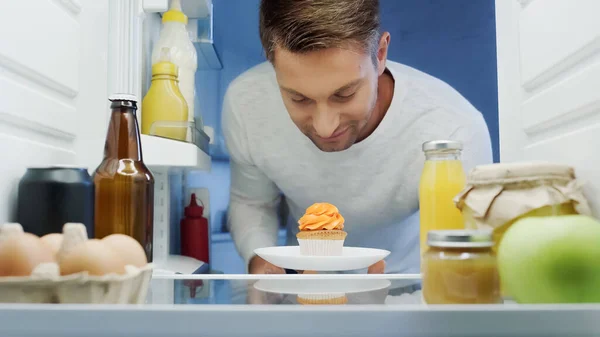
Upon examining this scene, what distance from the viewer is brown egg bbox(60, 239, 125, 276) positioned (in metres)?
0.51

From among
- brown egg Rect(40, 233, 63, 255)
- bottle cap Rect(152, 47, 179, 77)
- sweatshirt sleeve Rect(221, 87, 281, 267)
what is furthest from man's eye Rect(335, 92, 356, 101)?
brown egg Rect(40, 233, 63, 255)

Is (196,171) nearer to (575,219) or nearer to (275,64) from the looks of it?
(275,64)

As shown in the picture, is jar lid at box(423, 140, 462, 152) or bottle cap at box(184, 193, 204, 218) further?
bottle cap at box(184, 193, 204, 218)

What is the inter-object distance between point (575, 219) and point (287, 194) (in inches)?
32.2

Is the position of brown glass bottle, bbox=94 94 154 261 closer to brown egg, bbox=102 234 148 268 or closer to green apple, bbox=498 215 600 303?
brown egg, bbox=102 234 148 268

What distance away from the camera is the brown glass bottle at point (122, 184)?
717 mm

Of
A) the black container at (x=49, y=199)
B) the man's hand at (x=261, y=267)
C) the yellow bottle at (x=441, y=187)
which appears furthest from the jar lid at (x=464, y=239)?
the man's hand at (x=261, y=267)

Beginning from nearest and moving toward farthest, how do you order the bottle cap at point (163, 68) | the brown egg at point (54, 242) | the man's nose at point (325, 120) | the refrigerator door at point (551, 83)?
the brown egg at point (54, 242)
the refrigerator door at point (551, 83)
the bottle cap at point (163, 68)
the man's nose at point (325, 120)

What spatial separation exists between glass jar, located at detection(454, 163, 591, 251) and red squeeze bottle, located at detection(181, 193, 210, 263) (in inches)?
29.1

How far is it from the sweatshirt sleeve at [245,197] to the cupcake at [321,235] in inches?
8.4

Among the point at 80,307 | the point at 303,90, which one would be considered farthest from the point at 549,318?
the point at 303,90

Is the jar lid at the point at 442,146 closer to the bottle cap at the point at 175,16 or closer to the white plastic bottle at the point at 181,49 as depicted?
the white plastic bottle at the point at 181,49

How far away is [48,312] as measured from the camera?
42 cm

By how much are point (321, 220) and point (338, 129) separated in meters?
0.27
